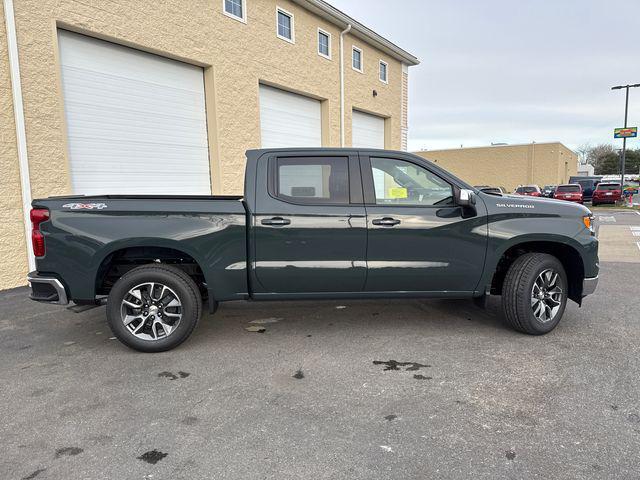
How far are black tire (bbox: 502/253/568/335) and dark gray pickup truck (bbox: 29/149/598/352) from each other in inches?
0.4

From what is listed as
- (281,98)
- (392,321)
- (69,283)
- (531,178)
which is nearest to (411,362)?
(392,321)

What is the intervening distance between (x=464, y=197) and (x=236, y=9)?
8.96 meters

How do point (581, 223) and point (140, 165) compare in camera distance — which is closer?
point (581, 223)

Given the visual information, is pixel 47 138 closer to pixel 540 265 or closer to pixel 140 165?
pixel 140 165

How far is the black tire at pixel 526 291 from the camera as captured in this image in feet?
14.4

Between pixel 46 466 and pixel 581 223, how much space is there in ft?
16.1

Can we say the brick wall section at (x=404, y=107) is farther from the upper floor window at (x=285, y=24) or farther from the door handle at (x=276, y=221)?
the door handle at (x=276, y=221)

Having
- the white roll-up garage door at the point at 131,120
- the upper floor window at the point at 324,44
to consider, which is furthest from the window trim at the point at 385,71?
the white roll-up garage door at the point at 131,120

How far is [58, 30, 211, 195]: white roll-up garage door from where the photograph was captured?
25.9 feet

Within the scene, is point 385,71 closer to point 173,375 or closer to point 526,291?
point 526,291

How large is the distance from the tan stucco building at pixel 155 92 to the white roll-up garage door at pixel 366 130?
0.99m

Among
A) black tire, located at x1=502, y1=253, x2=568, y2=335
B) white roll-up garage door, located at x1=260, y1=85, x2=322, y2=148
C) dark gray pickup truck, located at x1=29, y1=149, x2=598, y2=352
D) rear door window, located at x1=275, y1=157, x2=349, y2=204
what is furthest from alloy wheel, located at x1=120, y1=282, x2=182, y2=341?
white roll-up garage door, located at x1=260, y1=85, x2=322, y2=148

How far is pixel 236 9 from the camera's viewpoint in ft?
35.0

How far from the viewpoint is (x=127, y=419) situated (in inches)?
120
